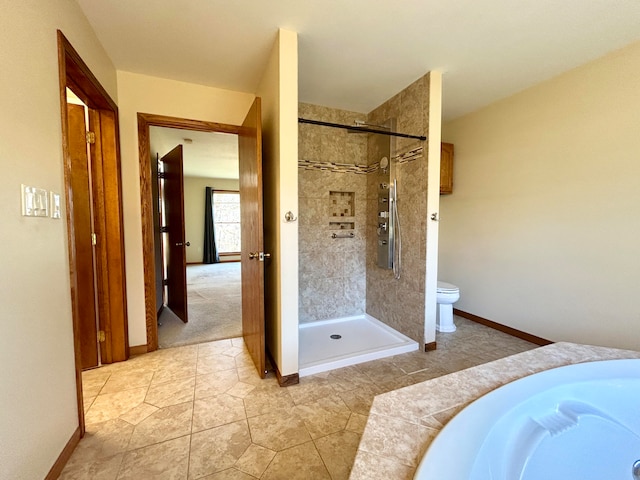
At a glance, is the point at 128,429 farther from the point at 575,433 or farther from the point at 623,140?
the point at 623,140

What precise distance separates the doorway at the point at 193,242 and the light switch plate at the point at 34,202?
1.73m

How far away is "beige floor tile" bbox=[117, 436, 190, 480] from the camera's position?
3.93ft

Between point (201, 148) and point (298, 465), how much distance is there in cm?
451

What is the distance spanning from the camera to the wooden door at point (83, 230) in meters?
1.96

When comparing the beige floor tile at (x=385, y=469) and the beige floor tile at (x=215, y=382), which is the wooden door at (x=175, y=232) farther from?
the beige floor tile at (x=385, y=469)

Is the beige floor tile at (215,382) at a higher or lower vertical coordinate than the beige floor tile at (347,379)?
higher

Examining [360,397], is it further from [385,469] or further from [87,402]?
[87,402]

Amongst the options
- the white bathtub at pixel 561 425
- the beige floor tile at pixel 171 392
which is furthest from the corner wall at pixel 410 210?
the beige floor tile at pixel 171 392

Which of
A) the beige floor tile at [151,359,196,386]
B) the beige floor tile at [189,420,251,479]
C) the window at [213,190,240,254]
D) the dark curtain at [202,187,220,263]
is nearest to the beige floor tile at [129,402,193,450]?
the beige floor tile at [189,420,251,479]

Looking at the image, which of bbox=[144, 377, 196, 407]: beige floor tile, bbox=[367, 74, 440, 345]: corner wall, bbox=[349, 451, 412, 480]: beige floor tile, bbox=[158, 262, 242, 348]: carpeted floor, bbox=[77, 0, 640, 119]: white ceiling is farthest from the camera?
bbox=[158, 262, 242, 348]: carpeted floor

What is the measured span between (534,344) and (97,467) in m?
3.27

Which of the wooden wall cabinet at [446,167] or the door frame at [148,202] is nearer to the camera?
the door frame at [148,202]

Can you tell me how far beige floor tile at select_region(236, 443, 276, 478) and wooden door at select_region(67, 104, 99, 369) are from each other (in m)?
1.59

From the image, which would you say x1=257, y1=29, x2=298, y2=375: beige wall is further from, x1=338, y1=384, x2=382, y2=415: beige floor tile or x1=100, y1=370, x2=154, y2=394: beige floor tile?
x1=100, y1=370, x2=154, y2=394: beige floor tile
